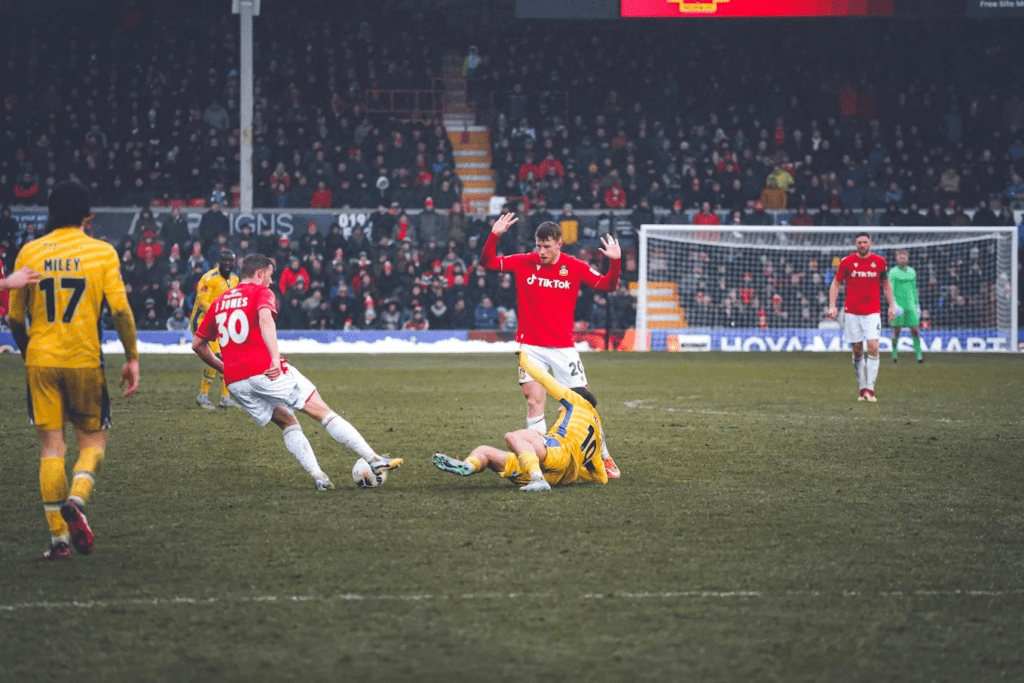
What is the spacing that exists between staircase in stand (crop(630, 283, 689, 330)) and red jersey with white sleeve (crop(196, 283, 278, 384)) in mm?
19535

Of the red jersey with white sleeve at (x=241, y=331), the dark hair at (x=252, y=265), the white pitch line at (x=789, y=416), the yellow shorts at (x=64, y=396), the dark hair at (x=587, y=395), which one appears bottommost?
the white pitch line at (x=789, y=416)

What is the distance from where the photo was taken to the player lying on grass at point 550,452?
300 inches

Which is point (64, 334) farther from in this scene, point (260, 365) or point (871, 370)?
point (871, 370)

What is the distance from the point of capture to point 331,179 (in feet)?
94.1

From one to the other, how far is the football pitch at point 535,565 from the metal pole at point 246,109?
1572 centimetres

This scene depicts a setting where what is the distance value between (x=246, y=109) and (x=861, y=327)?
1597 centimetres

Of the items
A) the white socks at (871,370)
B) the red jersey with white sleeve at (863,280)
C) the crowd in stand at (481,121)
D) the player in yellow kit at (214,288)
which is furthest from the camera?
the crowd in stand at (481,121)

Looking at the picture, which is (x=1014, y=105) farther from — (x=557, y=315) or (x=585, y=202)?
(x=557, y=315)

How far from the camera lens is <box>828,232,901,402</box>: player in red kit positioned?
14844 millimetres

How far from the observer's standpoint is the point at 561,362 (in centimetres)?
878

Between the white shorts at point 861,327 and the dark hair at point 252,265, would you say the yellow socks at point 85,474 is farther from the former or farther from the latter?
the white shorts at point 861,327

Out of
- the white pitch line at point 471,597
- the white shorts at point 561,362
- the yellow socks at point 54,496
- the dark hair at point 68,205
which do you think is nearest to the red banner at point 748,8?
the white shorts at point 561,362

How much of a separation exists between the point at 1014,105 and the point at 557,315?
28.2 m

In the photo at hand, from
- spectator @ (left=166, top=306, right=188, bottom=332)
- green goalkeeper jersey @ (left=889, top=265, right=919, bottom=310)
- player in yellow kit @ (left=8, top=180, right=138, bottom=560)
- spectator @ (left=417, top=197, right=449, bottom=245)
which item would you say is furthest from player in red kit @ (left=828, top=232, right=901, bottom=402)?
spectator @ (left=166, top=306, right=188, bottom=332)
